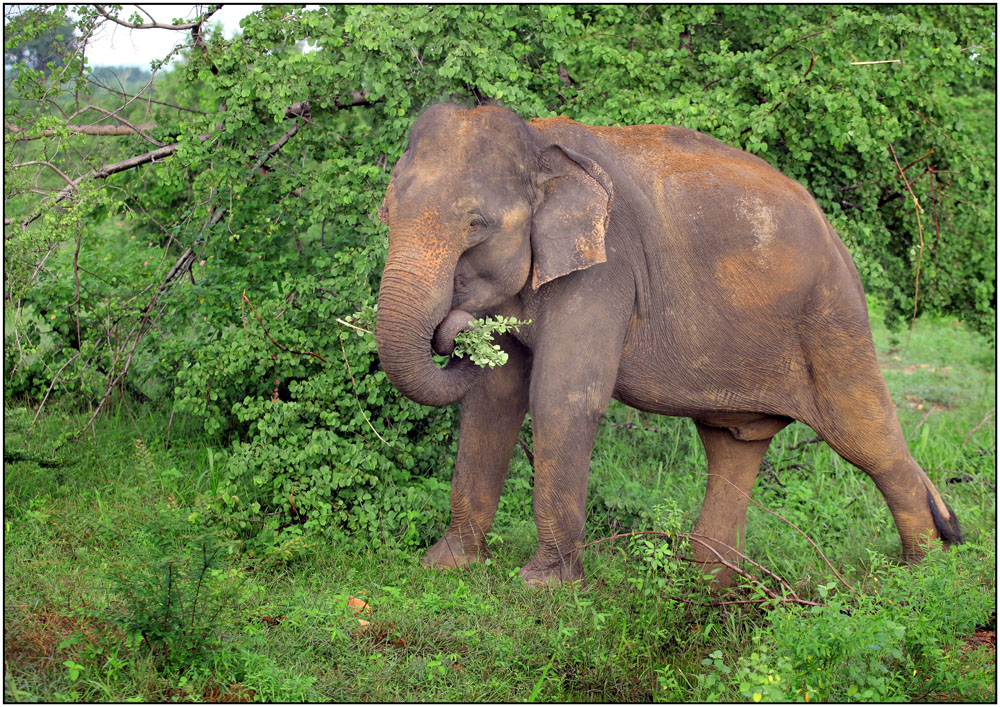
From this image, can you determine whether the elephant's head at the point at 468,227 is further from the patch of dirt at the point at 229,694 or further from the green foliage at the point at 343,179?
the patch of dirt at the point at 229,694

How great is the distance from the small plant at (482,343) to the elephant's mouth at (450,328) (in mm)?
24

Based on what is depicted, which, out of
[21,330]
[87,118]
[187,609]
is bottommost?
[187,609]

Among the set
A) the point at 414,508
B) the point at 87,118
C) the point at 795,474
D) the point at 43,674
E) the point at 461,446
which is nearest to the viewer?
the point at 43,674

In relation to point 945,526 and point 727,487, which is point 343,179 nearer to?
point 727,487

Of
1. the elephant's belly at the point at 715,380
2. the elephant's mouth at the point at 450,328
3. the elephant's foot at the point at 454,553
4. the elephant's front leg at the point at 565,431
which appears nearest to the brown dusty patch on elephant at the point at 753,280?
the elephant's belly at the point at 715,380

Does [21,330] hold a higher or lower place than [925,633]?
higher

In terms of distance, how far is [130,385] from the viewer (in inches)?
267

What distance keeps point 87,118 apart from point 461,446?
5.37 m

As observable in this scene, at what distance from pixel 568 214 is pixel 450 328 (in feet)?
A: 2.26

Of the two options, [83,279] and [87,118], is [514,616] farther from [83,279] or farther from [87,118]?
[87,118]

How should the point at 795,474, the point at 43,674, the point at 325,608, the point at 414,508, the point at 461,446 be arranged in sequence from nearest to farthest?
the point at 43,674 < the point at 325,608 < the point at 461,446 < the point at 414,508 < the point at 795,474

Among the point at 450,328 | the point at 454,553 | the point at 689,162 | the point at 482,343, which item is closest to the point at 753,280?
the point at 689,162

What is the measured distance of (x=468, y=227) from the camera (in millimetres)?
4113

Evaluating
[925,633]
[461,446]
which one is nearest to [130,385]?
[461,446]
